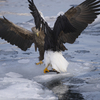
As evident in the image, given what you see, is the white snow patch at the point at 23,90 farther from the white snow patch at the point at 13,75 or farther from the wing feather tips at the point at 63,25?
the wing feather tips at the point at 63,25

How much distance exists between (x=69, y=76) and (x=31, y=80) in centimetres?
69

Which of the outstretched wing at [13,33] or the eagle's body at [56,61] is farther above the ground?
the outstretched wing at [13,33]

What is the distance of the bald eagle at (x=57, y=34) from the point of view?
12.4 ft

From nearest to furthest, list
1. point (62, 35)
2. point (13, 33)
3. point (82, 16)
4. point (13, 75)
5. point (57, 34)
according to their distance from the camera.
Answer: point (57, 34)
point (62, 35)
point (13, 75)
point (82, 16)
point (13, 33)

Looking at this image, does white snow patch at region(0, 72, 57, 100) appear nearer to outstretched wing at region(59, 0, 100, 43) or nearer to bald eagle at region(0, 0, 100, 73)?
bald eagle at region(0, 0, 100, 73)

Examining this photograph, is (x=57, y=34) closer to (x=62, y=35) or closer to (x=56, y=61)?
(x=62, y=35)

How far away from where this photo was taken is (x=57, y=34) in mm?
3750

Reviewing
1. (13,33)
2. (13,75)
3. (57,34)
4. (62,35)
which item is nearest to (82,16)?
(62,35)

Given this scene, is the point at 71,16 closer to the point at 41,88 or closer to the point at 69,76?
the point at 69,76

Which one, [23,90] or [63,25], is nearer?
[23,90]

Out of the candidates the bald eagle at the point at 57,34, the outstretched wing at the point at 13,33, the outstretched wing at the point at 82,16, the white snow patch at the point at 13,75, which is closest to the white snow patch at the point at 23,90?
the white snow patch at the point at 13,75

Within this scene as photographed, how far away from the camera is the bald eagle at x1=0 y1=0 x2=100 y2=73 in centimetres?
377

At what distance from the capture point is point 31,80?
3889 mm

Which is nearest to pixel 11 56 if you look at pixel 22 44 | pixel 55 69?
pixel 22 44
